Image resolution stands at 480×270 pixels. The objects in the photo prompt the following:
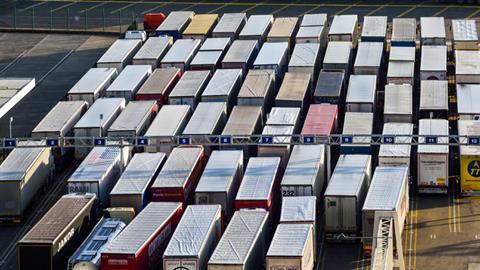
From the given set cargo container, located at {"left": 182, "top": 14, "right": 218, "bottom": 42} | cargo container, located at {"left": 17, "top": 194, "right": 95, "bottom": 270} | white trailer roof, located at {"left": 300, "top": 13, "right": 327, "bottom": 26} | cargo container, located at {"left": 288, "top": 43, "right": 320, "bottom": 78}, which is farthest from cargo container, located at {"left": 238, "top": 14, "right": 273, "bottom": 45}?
cargo container, located at {"left": 17, "top": 194, "right": 95, "bottom": 270}

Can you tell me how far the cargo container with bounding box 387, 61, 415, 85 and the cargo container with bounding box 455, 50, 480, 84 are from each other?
3.73 metres

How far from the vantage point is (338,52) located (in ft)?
369

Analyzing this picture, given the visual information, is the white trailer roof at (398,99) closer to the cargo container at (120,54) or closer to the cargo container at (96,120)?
the cargo container at (96,120)

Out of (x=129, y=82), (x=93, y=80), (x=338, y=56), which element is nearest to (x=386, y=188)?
(x=338, y=56)

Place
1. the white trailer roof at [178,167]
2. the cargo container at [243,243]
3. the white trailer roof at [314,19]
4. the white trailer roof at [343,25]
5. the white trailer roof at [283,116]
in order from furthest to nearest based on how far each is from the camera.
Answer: the white trailer roof at [314,19] → the white trailer roof at [343,25] → the white trailer roof at [283,116] → the white trailer roof at [178,167] → the cargo container at [243,243]

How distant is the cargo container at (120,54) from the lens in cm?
11450

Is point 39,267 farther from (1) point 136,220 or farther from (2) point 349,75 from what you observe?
(2) point 349,75

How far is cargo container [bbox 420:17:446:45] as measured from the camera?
11719 cm

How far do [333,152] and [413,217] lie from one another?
11.2 metres

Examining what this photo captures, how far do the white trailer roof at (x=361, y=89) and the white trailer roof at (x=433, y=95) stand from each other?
12.5 ft

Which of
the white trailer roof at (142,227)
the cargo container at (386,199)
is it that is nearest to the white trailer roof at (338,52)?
the cargo container at (386,199)

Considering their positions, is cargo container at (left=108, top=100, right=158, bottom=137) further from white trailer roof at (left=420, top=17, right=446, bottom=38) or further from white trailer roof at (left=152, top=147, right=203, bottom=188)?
white trailer roof at (left=420, top=17, right=446, bottom=38)

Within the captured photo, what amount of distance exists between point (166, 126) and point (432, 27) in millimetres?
35840

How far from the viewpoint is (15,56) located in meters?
128
